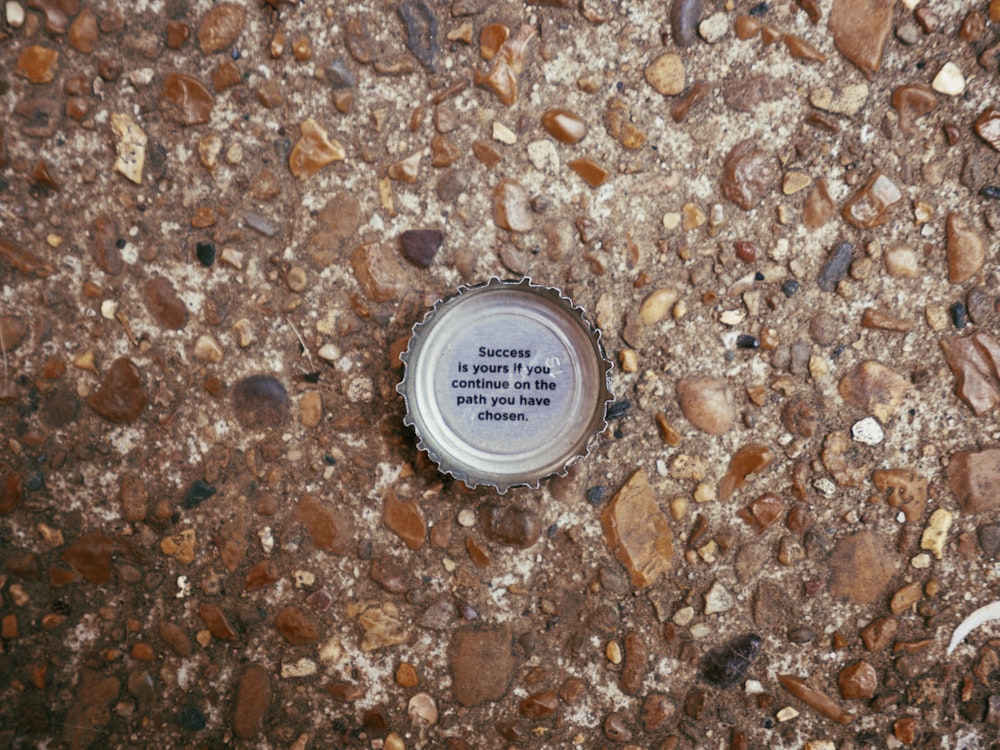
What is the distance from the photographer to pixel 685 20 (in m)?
1.77

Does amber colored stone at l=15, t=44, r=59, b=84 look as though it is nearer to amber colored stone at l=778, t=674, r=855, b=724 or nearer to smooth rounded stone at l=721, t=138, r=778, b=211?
smooth rounded stone at l=721, t=138, r=778, b=211

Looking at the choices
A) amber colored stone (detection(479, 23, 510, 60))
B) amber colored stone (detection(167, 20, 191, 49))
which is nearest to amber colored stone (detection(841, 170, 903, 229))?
amber colored stone (detection(479, 23, 510, 60))

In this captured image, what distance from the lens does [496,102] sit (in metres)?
1.80

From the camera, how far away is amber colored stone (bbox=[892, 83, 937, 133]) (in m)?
1.77

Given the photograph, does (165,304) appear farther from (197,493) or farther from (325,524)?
(325,524)

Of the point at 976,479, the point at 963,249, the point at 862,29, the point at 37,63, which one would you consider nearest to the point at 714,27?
the point at 862,29

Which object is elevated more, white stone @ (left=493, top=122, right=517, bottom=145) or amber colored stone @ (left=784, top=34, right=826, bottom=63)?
amber colored stone @ (left=784, top=34, right=826, bottom=63)

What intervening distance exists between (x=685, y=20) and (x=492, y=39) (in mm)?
521

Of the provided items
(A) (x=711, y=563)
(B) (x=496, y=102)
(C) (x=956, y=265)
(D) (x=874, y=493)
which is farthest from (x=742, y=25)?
(A) (x=711, y=563)

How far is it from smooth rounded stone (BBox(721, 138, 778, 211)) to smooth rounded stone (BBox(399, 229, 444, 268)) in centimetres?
81

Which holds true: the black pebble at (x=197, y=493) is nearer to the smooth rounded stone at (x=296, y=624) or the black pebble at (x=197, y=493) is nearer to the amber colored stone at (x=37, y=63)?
the smooth rounded stone at (x=296, y=624)

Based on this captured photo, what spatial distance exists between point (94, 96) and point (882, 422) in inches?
92.7

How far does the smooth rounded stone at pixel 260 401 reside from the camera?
6.07 ft

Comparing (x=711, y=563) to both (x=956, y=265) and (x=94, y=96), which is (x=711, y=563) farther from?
(x=94, y=96)
